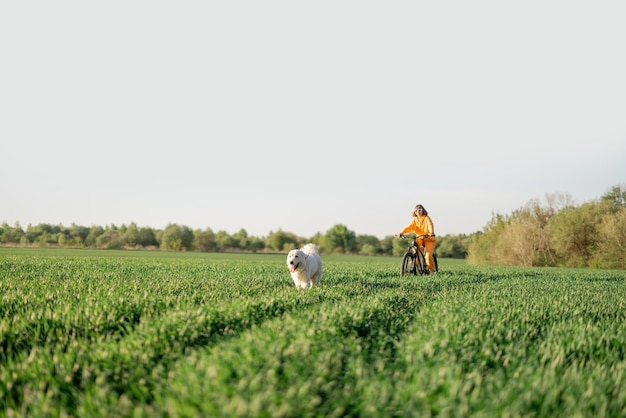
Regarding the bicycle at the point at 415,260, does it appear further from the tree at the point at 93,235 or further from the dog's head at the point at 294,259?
the tree at the point at 93,235

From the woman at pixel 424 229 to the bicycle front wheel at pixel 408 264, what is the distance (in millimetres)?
553

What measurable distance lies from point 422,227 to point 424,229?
11cm

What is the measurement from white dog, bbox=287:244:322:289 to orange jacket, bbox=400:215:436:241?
A: 5.26 metres

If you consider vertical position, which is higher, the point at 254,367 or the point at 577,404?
the point at 254,367

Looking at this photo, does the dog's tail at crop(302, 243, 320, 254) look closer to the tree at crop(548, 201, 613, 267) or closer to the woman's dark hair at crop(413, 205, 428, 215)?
the woman's dark hair at crop(413, 205, 428, 215)

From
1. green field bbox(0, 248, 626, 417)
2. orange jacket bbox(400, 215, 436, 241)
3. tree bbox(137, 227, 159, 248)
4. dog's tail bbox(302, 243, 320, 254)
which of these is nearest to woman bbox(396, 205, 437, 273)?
orange jacket bbox(400, 215, 436, 241)

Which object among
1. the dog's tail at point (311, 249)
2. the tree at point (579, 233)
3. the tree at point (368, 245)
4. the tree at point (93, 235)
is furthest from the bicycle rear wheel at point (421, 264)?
the tree at point (368, 245)

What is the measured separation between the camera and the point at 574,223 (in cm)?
4328

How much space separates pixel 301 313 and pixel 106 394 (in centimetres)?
297

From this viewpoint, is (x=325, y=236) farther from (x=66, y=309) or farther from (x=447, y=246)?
(x=66, y=309)

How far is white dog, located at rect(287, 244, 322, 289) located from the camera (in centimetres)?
1015

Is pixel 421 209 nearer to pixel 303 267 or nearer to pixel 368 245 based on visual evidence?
pixel 303 267

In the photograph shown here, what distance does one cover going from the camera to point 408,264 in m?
16.4

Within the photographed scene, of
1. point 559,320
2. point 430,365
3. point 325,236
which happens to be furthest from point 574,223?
point 325,236
